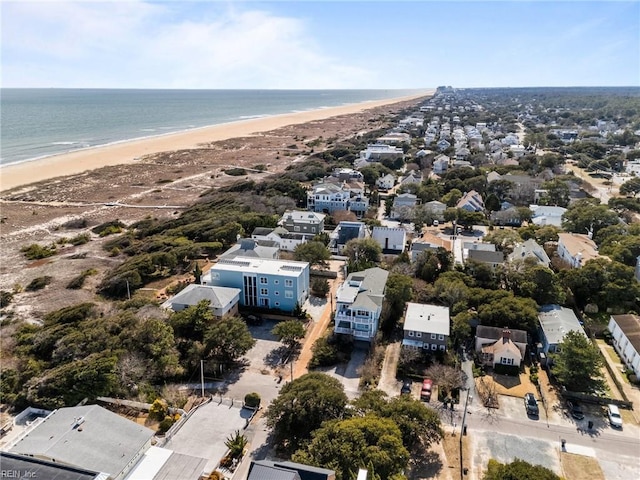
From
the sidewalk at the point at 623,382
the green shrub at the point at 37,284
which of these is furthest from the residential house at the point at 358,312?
the green shrub at the point at 37,284

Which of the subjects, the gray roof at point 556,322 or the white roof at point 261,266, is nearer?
the gray roof at point 556,322

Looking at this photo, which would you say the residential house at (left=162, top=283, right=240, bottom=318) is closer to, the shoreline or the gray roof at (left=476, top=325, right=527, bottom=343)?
the gray roof at (left=476, top=325, right=527, bottom=343)

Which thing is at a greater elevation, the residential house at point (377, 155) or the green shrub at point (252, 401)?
the residential house at point (377, 155)

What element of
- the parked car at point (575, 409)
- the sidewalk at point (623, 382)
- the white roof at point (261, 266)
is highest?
the white roof at point (261, 266)

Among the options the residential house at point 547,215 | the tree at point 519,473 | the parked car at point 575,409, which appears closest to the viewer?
the tree at point 519,473

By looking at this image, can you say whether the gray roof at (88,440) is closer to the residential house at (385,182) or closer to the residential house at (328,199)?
the residential house at (328,199)

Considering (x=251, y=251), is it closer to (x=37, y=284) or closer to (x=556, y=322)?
(x=37, y=284)

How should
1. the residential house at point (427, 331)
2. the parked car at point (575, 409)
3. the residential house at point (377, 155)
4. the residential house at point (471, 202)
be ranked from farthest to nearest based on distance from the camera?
the residential house at point (377, 155) → the residential house at point (471, 202) → the residential house at point (427, 331) → the parked car at point (575, 409)
